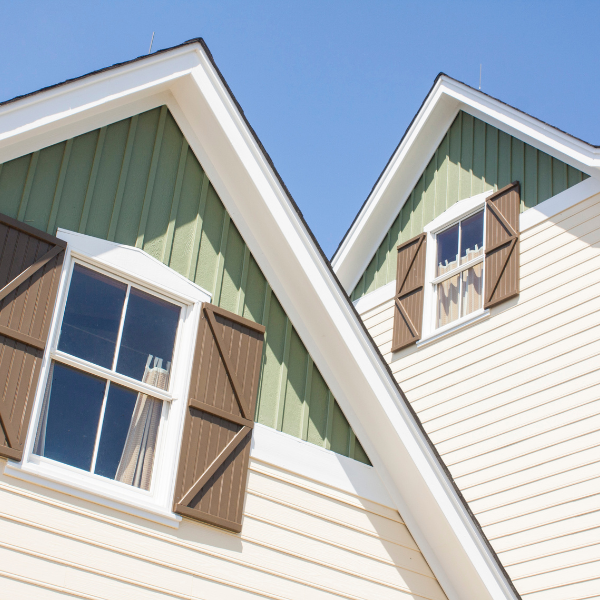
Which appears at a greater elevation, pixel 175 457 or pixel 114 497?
pixel 175 457

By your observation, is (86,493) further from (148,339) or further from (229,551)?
(148,339)

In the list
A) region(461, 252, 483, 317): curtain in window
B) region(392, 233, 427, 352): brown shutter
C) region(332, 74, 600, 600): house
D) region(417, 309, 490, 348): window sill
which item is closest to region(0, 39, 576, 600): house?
region(332, 74, 600, 600): house

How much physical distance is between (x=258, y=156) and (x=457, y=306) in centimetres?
438

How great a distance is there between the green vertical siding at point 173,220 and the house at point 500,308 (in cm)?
250

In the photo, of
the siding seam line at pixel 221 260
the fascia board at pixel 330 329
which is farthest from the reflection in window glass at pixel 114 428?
the fascia board at pixel 330 329

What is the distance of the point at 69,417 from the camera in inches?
195

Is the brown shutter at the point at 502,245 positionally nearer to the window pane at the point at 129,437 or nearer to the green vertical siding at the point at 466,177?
the green vertical siding at the point at 466,177

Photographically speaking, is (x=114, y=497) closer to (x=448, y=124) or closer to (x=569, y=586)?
(x=569, y=586)

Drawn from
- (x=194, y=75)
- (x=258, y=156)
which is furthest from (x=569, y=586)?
(x=194, y=75)

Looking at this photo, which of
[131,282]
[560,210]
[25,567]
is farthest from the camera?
[560,210]

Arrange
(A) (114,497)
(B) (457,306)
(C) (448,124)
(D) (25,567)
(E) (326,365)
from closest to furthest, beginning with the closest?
1. (D) (25,567)
2. (A) (114,497)
3. (E) (326,365)
4. (B) (457,306)
5. (C) (448,124)

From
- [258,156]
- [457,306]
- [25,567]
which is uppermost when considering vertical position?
[457,306]

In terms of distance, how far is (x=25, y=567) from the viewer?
4348 millimetres

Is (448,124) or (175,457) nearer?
(175,457)
